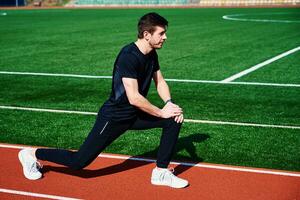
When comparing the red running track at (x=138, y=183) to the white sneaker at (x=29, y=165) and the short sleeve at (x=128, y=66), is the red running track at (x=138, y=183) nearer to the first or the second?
the white sneaker at (x=29, y=165)

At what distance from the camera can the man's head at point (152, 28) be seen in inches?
211

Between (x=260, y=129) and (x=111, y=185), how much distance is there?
316 centimetres

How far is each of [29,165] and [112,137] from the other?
43.5 inches

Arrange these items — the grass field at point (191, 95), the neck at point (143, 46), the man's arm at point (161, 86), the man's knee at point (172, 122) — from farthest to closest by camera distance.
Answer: the grass field at point (191, 95) < the man's arm at point (161, 86) < the man's knee at point (172, 122) < the neck at point (143, 46)

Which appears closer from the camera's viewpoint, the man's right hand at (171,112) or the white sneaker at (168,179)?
the man's right hand at (171,112)

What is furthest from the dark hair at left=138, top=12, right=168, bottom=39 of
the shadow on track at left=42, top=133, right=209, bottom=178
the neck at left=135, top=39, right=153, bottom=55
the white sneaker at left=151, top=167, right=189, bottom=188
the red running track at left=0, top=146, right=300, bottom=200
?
the shadow on track at left=42, top=133, right=209, bottom=178

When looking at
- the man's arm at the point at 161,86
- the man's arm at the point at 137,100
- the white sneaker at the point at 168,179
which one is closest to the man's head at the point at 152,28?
the man's arm at the point at 137,100

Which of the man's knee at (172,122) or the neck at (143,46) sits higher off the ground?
the neck at (143,46)

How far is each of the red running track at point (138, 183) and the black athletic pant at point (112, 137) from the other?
12.4 inches

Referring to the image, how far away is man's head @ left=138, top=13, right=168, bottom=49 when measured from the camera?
5.37m

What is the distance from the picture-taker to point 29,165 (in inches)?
239

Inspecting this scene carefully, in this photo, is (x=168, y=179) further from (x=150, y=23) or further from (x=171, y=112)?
(x=150, y=23)

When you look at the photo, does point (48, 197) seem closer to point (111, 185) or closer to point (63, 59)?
point (111, 185)

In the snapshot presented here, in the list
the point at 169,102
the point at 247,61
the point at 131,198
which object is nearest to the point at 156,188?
the point at 131,198
